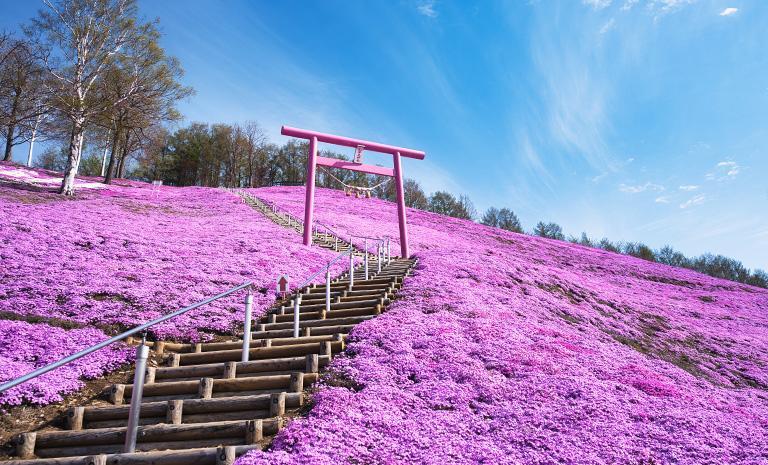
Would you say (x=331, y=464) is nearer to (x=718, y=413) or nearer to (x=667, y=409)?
(x=667, y=409)

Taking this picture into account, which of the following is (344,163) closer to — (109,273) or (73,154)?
(109,273)

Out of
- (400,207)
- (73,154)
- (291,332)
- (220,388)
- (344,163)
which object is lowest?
(220,388)

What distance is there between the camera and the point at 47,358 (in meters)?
7.90

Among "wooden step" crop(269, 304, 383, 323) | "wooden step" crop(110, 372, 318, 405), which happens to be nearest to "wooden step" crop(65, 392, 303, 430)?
"wooden step" crop(110, 372, 318, 405)

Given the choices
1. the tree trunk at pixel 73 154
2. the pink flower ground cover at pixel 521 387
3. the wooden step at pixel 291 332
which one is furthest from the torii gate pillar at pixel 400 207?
the tree trunk at pixel 73 154

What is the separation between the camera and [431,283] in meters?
14.1

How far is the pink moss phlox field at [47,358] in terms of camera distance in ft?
22.4

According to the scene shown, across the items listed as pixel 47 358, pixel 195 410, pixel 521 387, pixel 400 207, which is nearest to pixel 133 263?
pixel 47 358

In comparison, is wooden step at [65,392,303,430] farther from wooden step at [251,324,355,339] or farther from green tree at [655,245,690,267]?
green tree at [655,245,690,267]

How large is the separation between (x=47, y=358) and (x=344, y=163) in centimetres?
1428

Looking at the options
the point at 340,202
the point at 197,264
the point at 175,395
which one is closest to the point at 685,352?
the point at 175,395

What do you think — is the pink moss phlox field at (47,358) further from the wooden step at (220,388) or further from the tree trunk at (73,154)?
the tree trunk at (73,154)

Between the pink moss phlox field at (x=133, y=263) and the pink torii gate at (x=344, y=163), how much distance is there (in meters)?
2.10

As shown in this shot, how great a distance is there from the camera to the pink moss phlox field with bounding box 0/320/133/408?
6828mm
